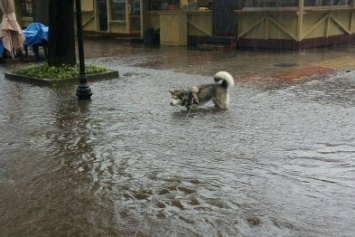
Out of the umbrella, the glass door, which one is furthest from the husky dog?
the glass door

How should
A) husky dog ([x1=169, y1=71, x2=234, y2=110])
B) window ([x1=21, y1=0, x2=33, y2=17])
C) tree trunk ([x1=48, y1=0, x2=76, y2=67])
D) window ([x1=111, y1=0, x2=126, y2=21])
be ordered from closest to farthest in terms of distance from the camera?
husky dog ([x1=169, y1=71, x2=234, y2=110]), tree trunk ([x1=48, y1=0, x2=76, y2=67]), window ([x1=111, y1=0, x2=126, y2=21]), window ([x1=21, y1=0, x2=33, y2=17])

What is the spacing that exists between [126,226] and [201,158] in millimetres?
1804

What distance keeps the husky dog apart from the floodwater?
204mm

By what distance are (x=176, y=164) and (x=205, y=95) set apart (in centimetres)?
275

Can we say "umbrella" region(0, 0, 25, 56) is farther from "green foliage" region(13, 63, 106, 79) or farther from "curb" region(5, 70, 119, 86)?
"green foliage" region(13, 63, 106, 79)

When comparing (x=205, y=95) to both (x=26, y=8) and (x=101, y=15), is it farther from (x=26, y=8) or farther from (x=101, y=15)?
(x=26, y=8)

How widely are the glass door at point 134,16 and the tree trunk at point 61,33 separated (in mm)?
9276

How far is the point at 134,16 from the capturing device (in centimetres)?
2030

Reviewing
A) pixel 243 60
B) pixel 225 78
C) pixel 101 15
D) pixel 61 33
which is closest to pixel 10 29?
pixel 61 33

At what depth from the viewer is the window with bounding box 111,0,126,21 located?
20.6m

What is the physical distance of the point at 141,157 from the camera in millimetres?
5496

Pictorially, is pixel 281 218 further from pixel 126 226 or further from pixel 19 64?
pixel 19 64

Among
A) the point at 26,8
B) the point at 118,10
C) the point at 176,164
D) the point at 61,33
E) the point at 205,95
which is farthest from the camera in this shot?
the point at 26,8

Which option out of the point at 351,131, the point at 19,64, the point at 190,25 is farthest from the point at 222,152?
the point at 190,25
